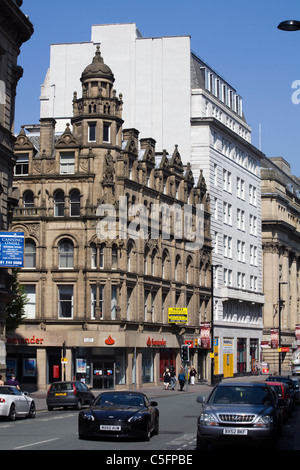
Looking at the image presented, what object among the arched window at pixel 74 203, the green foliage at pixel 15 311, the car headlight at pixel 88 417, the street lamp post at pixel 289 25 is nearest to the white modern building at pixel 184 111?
the arched window at pixel 74 203

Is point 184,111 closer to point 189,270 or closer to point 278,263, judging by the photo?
point 189,270

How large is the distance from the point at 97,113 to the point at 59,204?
24.8 feet

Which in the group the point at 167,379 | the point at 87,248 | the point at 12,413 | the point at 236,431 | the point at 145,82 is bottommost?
the point at 167,379

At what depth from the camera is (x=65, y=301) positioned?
6247 centimetres

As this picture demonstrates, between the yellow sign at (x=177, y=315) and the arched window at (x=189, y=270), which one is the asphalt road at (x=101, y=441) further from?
the arched window at (x=189, y=270)

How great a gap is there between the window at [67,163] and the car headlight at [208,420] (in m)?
44.9

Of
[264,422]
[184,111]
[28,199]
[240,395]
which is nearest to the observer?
[264,422]

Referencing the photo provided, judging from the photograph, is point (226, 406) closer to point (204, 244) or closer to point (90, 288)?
point (90, 288)

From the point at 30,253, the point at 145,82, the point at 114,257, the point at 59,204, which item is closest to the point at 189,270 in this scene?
the point at 114,257

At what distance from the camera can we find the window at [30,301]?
62969 millimetres

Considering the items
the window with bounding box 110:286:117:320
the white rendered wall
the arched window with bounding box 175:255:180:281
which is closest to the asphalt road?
the window with bounding box 110:286:117:320

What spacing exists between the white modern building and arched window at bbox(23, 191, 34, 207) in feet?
57.1

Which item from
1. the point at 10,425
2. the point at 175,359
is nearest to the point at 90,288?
the point at 175,359

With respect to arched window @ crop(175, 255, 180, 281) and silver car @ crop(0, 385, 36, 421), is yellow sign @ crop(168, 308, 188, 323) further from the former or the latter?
silver car @ crop(0, 385, 36, 421)
